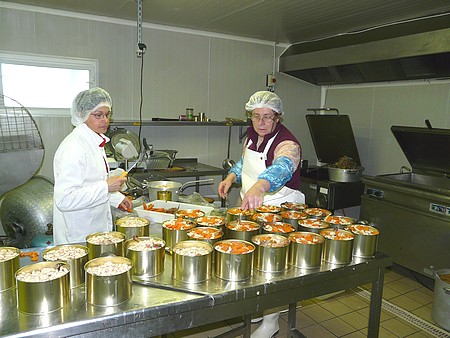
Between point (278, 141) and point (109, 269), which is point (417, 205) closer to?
point (278, 141)

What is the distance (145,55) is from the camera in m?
4.34

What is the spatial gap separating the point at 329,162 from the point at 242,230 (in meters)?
3.15

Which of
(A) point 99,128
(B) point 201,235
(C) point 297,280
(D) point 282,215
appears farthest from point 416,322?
(A) point 99,128

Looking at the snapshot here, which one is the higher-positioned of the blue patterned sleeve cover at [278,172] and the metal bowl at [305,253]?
the blue patterned sleeve cover at [278,172]

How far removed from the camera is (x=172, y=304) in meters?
1.23

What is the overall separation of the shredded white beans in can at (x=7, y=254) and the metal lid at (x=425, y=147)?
327 centimetres

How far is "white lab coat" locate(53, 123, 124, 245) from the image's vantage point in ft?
6.10

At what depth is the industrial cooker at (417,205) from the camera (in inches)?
120

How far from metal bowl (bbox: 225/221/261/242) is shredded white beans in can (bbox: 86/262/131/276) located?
1.77 ft

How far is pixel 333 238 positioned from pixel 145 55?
3498mm

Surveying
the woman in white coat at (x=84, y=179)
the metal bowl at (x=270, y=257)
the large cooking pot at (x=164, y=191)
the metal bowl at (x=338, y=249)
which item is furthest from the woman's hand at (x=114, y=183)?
the metal bowl at (x=338, y=249)

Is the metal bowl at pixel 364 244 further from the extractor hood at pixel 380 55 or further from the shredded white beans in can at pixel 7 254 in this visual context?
the extractor hood at pixel 380 55

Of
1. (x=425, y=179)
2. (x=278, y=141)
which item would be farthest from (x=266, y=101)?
(x=425, y=179)

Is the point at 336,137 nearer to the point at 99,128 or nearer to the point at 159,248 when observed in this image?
the point at 99,128
